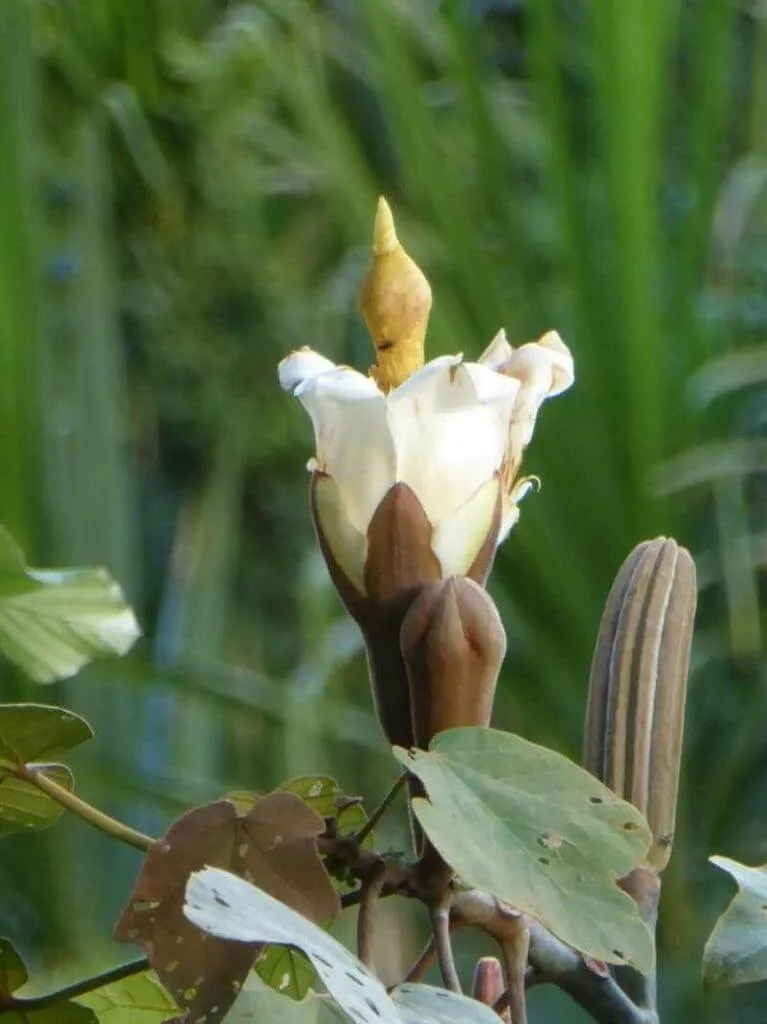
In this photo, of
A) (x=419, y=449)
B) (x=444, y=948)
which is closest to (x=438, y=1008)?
(x=444, y=948)

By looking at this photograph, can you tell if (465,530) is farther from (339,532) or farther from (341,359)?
(341,359)

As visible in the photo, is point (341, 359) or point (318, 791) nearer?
point (318, 791)

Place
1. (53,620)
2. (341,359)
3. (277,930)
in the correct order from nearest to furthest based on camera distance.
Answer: (277,930), (53,620), (341,359)

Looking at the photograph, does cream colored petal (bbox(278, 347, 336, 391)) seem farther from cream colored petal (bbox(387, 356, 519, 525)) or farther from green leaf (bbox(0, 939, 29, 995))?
green leaf (bbox(0, 939, 29, 995))

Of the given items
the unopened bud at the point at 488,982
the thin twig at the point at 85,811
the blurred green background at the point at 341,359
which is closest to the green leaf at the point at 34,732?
the thin twig at the point at 85,811

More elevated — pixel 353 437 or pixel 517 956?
pixel 353 437

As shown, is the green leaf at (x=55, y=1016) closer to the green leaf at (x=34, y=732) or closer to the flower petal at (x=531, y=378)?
the green leaf at (x=34, y=732)
